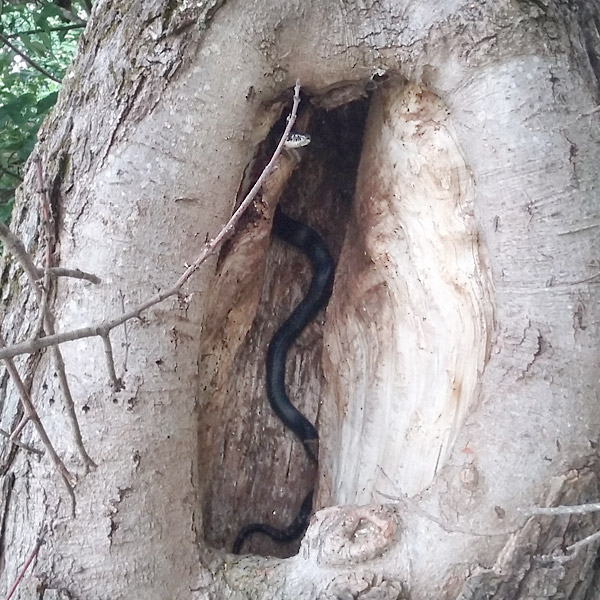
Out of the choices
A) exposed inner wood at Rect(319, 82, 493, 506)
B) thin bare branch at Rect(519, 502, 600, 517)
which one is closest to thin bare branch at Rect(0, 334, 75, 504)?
exposed inner wood at Rect(319, 82, 493, 506)

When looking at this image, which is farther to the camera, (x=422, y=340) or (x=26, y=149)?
(x=26, y=149)

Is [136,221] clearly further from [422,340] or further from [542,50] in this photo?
[542,50]

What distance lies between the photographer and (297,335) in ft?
4.94

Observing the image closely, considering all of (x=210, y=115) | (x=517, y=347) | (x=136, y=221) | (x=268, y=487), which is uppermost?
(x=210, y=115)

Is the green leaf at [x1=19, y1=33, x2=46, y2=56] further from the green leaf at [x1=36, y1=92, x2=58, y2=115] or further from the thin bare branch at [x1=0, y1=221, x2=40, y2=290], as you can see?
the thin bare branch at [x1=0, y1=221, x2=40, y2=290]

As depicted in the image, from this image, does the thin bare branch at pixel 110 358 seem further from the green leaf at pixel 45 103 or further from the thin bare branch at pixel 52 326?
the green leaf at pixel 45 103

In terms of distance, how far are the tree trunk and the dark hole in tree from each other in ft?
0.13

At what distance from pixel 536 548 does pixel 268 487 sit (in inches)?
24.9

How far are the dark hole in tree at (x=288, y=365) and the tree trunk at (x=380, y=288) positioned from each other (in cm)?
4

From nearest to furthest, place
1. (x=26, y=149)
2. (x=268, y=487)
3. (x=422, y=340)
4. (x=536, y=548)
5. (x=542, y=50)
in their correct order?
(x=536, y=548), (x=542, y=50), (x=422, y=340), (x=268, y=487), (x=26, y=149)

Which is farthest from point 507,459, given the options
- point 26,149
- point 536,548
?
point 26,149

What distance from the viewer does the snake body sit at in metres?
1.47

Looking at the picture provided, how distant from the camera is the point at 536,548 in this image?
0.99m

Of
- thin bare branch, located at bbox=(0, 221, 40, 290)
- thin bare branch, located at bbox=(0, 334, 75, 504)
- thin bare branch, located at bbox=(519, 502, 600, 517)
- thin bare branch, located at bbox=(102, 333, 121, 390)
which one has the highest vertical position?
thin bare branch, located at bbox=(0, 221, 40, 290)
